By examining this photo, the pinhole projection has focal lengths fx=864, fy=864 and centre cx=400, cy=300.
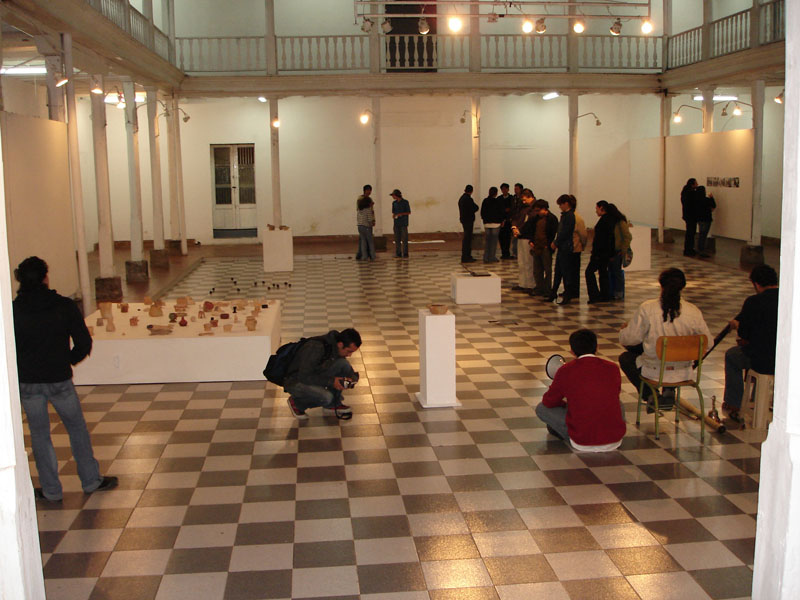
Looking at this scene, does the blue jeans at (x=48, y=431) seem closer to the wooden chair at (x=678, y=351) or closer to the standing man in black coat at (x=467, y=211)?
the wooden chair at (x=678, y=351)

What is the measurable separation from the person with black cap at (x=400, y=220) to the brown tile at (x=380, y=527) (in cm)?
1490

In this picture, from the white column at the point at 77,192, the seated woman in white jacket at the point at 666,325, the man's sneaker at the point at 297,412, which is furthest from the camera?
the white column at the point at 77,192

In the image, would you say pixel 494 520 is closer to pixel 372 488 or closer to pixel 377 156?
pixel 372 488

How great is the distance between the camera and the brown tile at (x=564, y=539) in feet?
17.5

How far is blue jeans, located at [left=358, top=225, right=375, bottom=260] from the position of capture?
2040 cm

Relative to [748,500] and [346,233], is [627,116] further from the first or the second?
[748,500]

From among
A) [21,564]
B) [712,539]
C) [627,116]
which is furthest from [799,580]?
[627,116]

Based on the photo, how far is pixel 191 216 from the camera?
24797 millimetres

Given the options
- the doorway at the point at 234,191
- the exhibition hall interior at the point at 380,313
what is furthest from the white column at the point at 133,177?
the doorway at the point at 234,191

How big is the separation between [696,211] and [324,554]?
1651cm

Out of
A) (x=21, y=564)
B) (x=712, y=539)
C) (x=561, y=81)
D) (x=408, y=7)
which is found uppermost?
(x=408, y=7)

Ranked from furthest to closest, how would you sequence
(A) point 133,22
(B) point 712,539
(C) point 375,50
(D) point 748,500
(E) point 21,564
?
(C) point 375,50 → (A) point 133,22 → (D) point 748,500 → (B) point 712,539 → (E) point 21,564

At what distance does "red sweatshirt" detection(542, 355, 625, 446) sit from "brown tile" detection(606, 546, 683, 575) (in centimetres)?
164

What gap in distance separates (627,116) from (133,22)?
15572 millimetres
